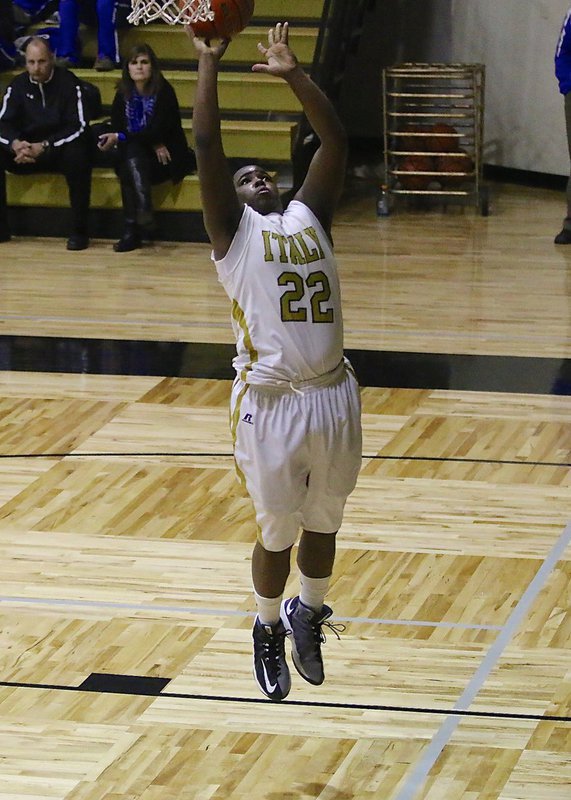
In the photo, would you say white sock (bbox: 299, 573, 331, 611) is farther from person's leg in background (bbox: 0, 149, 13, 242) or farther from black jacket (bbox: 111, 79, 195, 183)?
person's leg in background (bbox: 0, 149, 13, 242)

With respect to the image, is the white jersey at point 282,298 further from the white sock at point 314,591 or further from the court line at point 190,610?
the court line at point 190,610

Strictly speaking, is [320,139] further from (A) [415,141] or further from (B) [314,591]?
(A) [415,141]

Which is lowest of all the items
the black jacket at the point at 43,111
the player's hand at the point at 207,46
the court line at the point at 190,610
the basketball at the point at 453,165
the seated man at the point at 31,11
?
the basketball at the point at 453,165

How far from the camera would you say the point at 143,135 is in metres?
8.91

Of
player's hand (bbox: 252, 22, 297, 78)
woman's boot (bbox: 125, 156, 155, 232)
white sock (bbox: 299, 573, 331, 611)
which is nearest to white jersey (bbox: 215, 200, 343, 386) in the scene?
player's hand (bbox: 252, 22, 297, 78)

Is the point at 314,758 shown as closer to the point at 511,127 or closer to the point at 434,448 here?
the point at 434,448

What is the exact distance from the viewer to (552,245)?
30.0ft

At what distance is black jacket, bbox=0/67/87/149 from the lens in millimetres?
9023

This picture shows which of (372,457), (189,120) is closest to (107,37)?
(189,120)

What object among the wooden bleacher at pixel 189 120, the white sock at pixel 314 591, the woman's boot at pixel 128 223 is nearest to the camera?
the white sock at pixel 314 591

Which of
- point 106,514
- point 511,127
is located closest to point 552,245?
point 511,127

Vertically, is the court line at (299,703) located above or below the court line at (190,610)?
above

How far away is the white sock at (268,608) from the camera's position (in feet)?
11.2

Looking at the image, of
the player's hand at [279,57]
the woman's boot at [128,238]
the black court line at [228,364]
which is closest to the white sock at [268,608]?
the player's hand at [279,57]
